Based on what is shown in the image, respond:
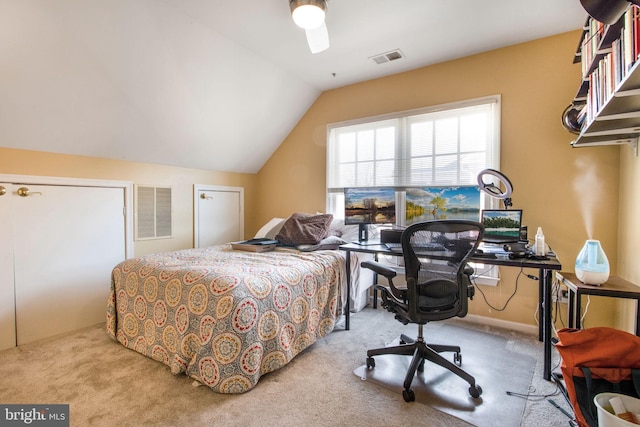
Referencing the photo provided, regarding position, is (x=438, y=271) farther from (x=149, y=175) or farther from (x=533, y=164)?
(x=149, y=175)

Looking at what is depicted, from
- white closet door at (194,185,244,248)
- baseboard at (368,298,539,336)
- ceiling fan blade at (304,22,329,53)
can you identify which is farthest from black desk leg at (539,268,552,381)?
white closet door at (194,185,244,248)

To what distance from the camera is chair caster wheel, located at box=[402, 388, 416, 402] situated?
178cm

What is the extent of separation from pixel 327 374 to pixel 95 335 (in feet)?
7.02

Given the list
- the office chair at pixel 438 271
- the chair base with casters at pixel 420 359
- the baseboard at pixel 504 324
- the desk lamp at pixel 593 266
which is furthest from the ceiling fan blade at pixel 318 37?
the baseboard at pixel 504 324

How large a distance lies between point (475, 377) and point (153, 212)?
338cm

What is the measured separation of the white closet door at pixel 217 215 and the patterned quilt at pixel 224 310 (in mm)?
1221

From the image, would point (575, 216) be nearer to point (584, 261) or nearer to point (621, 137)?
point (621, 137)

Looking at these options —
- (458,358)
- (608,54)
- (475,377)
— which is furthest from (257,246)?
(608,54)

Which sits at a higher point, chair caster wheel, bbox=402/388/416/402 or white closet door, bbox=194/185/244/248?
white closet door, bbox=194/185/244/248

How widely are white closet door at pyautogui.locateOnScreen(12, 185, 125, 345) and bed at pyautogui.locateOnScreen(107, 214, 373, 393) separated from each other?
25.4 inches

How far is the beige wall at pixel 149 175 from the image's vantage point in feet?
8.44

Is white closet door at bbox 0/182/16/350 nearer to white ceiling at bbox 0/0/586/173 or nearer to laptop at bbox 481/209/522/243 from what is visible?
white ceiling at bbox 0/0/586/173

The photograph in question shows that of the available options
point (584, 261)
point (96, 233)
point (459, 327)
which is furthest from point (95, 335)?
point (584, 261)

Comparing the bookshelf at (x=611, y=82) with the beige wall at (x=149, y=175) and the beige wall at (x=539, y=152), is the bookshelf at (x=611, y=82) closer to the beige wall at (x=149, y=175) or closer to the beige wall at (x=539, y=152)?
the beige wall at (x=539, y=152)
